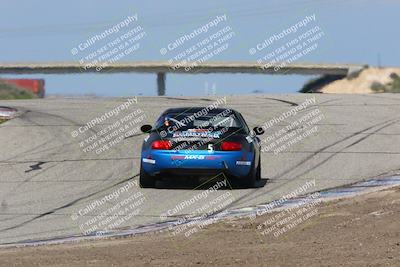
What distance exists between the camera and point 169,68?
55375 mm

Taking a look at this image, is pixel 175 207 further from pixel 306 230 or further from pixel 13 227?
pixel 306 230

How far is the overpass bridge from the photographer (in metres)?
56.2

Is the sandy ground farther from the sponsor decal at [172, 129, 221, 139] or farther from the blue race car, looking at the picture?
the sponsor decal at [172, 129, 221, 139]

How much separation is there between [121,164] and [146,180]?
2.78m

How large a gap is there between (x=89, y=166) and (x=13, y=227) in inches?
223

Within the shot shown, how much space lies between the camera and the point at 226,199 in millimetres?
14523

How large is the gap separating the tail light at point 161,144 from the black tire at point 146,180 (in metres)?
0.39

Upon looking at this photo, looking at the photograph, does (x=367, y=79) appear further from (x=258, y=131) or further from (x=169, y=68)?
(x=258, y=131)

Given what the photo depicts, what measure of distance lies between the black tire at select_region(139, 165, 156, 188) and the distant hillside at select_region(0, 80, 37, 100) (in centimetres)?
3776

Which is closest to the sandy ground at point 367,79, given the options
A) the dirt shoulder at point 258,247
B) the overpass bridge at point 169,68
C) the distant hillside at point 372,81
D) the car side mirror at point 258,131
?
the distant hillside at point 372,81

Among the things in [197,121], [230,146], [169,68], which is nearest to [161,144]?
[197,121]

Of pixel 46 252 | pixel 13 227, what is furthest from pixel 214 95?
pixel 46 252

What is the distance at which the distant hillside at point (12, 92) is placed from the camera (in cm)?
5340

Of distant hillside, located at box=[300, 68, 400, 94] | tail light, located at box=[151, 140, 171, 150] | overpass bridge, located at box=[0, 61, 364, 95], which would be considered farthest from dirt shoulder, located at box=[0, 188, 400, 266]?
overpass bridge, located at box=[0, 61, 364, 95]
